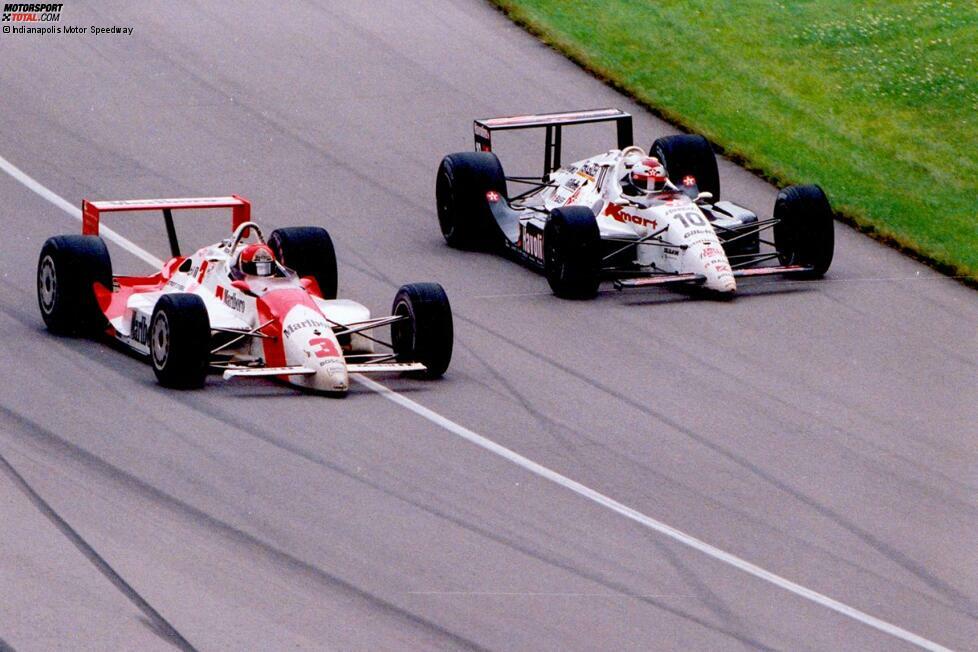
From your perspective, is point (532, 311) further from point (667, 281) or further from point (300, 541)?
point (300, 541)

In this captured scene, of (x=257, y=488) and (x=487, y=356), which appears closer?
(x=257, y=488)

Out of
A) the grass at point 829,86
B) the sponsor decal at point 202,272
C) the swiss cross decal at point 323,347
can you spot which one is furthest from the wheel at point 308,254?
the grass at point 829,86

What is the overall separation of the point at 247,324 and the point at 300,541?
3839 millimetres

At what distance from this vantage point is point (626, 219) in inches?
778

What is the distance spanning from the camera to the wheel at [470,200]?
21172 mm

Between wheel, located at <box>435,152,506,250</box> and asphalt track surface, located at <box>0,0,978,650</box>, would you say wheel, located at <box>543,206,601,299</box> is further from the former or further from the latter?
wheel, located at <box>435,152,506,250</box>

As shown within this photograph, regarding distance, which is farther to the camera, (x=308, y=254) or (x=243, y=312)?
(x=308, y=254)

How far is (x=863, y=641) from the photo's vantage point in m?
11.5

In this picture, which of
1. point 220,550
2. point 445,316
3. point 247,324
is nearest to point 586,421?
point 445,316

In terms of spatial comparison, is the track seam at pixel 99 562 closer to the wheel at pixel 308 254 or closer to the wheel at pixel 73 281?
the wheel at pixel 73 281

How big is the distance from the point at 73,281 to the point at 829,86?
14578mm

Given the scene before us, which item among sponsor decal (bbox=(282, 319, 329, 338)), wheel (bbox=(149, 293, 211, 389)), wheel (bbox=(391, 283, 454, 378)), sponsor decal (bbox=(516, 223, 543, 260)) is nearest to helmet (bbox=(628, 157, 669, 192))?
sponsor decal (bbox=(516, 223, 543, 260))

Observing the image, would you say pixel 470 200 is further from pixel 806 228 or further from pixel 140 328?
A: pixel 140 328

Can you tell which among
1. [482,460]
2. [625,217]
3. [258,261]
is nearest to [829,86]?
[625,217]
